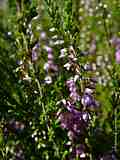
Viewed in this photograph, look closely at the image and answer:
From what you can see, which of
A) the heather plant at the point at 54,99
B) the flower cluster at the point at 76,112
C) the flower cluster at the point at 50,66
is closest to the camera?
the heather plant at the point at 54,99

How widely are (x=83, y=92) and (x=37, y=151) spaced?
35.0 inches

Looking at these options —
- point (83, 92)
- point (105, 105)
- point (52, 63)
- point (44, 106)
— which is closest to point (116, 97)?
point (83, 92)

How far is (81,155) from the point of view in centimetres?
397

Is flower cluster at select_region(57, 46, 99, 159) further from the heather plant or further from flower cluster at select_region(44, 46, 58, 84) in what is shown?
flower cluster at select_region(44, 46, 58, 84)

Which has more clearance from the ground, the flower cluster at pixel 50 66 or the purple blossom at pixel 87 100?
the flower cluster at pixel 50 66

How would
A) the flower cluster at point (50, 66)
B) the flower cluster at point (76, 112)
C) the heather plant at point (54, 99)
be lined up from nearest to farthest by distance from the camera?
the heather plant at point (54, 99) → the flower cluster at point (76, 112) → the flower cluster at point (50, 66)

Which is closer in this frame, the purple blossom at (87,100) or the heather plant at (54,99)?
the heather plant at (54,99)

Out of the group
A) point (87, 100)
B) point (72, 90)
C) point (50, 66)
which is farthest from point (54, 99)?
point (50, 66)

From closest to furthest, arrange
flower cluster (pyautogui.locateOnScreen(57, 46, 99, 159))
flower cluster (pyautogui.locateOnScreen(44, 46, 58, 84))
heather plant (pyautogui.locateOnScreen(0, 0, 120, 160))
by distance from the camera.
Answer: heather plant (pyautogui.locateOnScreen(0, 0, 120, 160)), flower cluster (pyautogui.locateOnScreen(57, 46, 99, 159)), flower cluster (pyautogui.locateOnScreen(44, 46, 58, 84))

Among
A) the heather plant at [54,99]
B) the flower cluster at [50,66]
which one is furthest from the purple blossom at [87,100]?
the flower cluster at [50,66]

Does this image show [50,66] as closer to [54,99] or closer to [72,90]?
[72,90]

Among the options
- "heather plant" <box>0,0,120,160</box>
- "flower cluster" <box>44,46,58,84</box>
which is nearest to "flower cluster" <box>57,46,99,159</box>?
"heather plant" <box>0,0,120,160</box>

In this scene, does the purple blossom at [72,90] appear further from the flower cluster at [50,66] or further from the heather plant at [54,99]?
the flower cluster at [50,66]

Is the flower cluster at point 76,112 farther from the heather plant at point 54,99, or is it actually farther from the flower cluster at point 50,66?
the flower cluster at point 50,66
